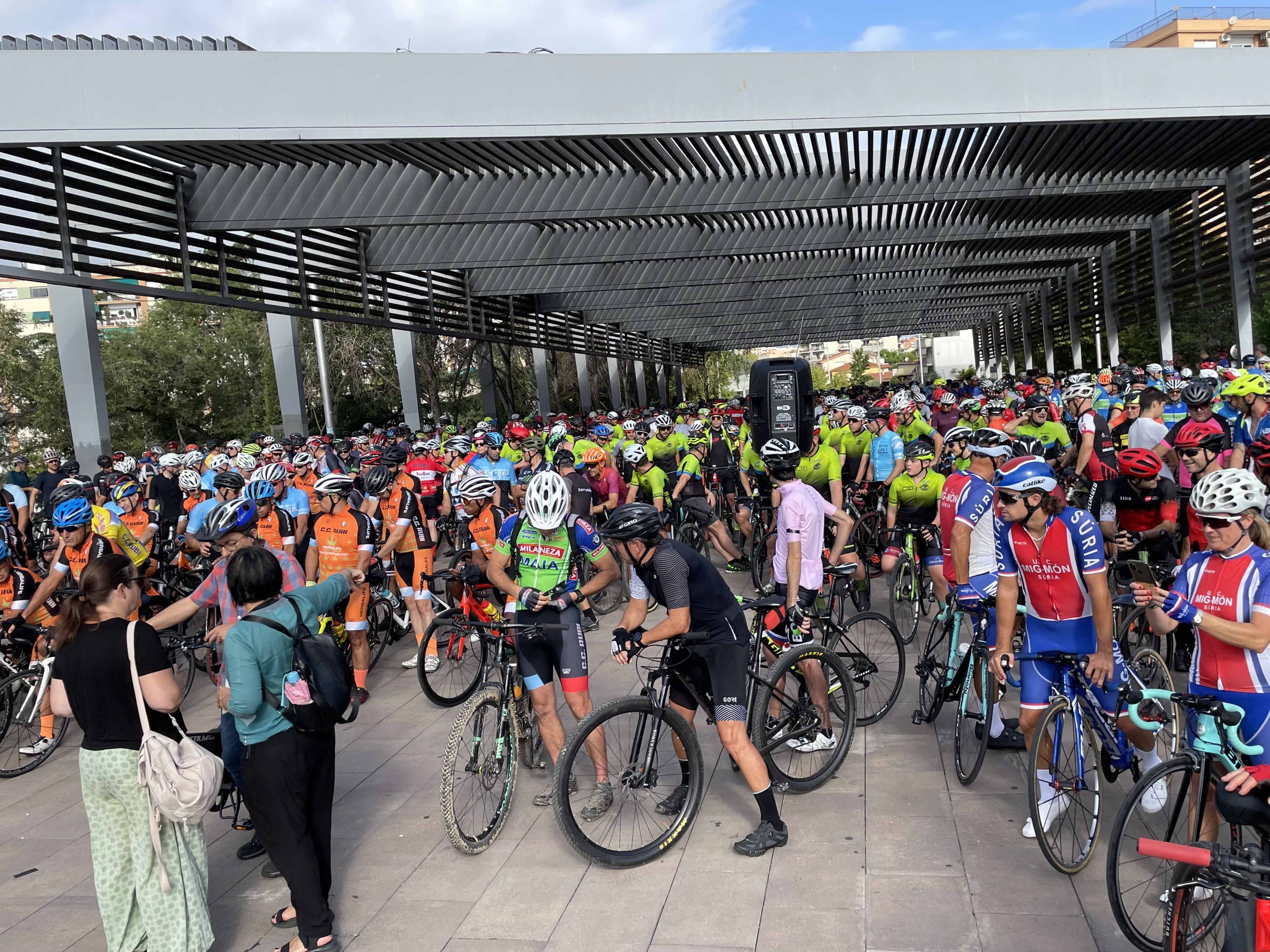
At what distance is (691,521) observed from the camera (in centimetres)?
1282

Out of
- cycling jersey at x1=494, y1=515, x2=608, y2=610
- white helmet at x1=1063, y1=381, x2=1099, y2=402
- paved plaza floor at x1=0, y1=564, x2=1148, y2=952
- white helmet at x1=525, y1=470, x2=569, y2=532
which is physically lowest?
paved plaza floor at x1=0, y1=564, x2=1148, y2=952

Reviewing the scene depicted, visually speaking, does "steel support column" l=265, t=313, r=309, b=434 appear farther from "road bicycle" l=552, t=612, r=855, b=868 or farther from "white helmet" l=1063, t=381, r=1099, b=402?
"road bicycle" l=552, t=612, r=855, b=868

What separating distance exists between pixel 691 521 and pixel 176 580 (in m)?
5.94

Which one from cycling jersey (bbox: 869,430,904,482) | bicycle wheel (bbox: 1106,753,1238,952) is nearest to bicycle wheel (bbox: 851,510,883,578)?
cycling jersey (bbox: 869,430,904,482)

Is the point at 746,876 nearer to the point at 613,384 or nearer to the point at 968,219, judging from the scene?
the point at 968,219

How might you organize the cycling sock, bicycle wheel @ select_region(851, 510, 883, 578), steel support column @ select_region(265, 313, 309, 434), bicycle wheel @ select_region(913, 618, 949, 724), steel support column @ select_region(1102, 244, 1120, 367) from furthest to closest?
steel support column @ select_region(1102, 244, 1120, 367)
steel support column @ select_region(265, 313, 309, 434)
bicycle wheel @ select_region(851, 510, 883, 578)
bicycle wheel @ select_region(913, 618, 949, 724)
the cycling sock

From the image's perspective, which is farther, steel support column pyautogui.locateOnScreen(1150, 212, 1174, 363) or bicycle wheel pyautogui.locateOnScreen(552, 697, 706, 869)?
steel support column pyautogui.locateOnScreen(1150, 212, 1174, 363)

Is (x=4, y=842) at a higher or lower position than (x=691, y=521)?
lower

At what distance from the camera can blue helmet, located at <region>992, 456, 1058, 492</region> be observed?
479 centimetres

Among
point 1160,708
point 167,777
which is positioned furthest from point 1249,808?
point 167,777

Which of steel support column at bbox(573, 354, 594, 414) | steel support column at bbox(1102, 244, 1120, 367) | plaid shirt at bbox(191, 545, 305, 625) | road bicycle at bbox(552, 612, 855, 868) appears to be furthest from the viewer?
steel support column at bbox(573, 354, 594, 414)

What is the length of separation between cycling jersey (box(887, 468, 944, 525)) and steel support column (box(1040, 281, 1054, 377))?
141ft

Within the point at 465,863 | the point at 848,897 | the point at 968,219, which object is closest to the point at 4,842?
the point at 465,863

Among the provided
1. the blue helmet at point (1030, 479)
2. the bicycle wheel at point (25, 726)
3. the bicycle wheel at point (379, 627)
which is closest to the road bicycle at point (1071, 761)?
the blue helmet at point (1030, 479)
